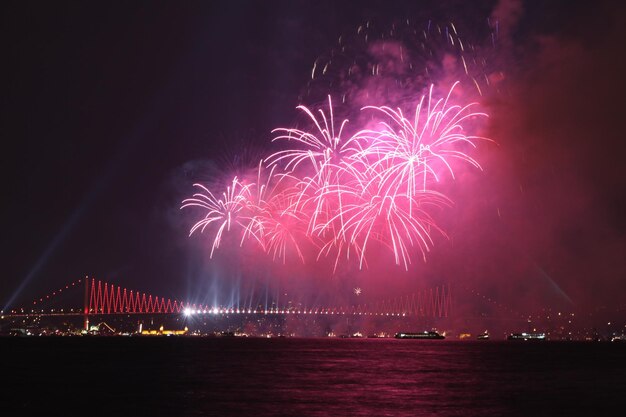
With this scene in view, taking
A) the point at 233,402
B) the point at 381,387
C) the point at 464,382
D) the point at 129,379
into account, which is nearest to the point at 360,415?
the point at 233,402

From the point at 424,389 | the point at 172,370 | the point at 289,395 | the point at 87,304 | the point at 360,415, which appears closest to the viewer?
the point at 360,415

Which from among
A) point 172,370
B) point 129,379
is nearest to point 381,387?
point 129,379

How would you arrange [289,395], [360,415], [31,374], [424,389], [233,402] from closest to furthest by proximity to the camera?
[360,415], [233,402], [289,395], [424,389], [31,374]

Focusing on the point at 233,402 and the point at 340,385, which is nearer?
the point at 233,402

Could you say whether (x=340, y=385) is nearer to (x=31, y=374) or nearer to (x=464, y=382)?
(x=464, y=382)

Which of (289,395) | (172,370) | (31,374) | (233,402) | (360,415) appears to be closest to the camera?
(360,415)

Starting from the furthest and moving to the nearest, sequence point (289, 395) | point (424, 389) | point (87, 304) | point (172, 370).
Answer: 1. point (87, 304)
2. point (172, 370)
3. point (424, 389)
4. point (289, 395)

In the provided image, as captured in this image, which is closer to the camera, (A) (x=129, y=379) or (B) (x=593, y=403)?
(B) (x=593, y=403)

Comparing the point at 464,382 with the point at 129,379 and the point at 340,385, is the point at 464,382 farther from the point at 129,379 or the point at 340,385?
the point at 129,379

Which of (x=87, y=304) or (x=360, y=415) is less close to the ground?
(x=87, y=304)
